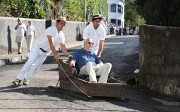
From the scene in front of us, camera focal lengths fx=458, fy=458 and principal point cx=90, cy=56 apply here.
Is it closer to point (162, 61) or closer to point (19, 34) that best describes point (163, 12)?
point (162, 61)

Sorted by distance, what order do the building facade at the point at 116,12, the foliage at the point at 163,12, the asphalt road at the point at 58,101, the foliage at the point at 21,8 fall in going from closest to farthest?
1. the asphalt road at the point at 58,101
2. the foliage at the point at 163,12
3. the foliage at the point at 21,8
4. the building facade at the point at 116,12

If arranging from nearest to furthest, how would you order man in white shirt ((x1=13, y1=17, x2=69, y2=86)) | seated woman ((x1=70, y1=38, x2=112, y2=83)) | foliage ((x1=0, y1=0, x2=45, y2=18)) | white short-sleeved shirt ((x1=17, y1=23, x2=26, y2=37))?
seated woman ((x1=70, y1=38, x2=112, y2=83))
man in white shirt ((x1=13, y1=17, x2=69, y2=86))
white short-sleeved shirt ((x1=17, y1=23, x2=26, y2=37))
foliage ((x1=0, y1=0, x2=45, y2=18))

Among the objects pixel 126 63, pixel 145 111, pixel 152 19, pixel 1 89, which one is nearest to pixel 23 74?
pixel 1 89

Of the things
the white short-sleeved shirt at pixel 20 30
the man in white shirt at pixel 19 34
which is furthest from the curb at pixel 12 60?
the white short-sleeved shirt at pixel 20 30

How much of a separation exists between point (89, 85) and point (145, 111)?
1238mm

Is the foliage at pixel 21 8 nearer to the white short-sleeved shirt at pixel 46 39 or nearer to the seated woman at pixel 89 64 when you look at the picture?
the white short-sleeved shirt at pixel 46 39

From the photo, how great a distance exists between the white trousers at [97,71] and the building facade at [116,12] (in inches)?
3264

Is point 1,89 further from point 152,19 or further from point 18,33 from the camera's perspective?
point 18,33

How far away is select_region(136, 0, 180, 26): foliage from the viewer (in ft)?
37.8

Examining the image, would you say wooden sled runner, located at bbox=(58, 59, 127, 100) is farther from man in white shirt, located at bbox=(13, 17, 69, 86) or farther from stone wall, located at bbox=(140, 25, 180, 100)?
stone wall, located at bbox=(140, 25, 180, 100)

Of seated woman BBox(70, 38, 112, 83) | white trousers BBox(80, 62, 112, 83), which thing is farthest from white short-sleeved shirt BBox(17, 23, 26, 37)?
white trousers BBox(80, 62, 112, 83)

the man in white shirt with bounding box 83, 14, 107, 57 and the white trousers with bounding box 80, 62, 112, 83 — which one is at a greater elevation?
the man in white shirt with bounding box 83, 14, 107, 57

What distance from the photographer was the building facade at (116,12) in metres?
92.9

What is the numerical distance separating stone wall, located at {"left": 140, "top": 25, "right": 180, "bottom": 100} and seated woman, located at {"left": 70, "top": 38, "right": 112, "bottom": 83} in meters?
1.71
